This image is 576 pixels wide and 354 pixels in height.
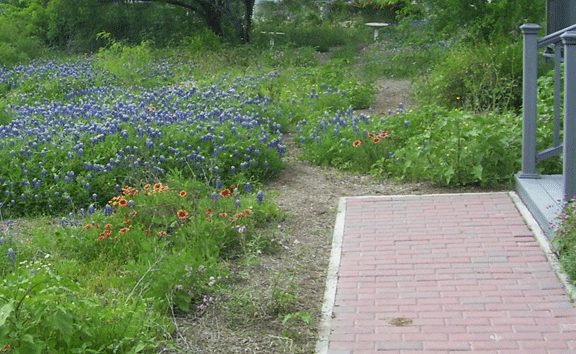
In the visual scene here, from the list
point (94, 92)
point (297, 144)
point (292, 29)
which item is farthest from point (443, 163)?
point (292, 29)

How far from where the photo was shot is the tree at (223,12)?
21.5 metres

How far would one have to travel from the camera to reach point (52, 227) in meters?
7.22

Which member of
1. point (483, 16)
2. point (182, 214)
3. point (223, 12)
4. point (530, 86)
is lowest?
point (182, 214)

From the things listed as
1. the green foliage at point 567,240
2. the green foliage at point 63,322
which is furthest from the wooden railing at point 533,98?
the green foliage at point 63,322

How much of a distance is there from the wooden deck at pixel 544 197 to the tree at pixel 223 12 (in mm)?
14722

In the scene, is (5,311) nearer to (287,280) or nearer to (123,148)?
(287,280)

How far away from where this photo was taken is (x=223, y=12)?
70.9 ft

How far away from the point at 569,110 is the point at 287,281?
2.47 meters

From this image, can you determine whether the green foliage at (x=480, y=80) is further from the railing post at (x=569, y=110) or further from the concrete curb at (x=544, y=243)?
the railing post at (x=569, y=110)

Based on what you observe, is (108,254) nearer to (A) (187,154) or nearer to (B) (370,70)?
(A) (187,154)

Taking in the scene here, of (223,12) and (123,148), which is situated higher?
(223,12)

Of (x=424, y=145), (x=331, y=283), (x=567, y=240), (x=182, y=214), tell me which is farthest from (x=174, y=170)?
(x=567, y=240)

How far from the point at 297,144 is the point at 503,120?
2.54m

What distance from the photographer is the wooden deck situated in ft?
21.4
